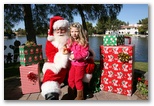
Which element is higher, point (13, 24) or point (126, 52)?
point (13, 24)

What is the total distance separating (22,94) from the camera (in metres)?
2.46

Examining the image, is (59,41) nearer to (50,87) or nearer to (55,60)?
(55,60)

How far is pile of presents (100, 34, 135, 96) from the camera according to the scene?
2.27 m

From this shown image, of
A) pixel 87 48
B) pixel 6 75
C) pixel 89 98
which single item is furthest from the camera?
pixel 6 75

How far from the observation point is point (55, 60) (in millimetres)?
2264

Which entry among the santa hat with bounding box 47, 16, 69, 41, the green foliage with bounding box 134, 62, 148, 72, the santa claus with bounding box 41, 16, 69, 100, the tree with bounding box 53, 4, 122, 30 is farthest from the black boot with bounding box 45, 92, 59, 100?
the green foliage with bounding box 134, 62, 148, 72

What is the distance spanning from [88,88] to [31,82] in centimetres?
65

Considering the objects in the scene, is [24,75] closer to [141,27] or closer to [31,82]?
[31,82]

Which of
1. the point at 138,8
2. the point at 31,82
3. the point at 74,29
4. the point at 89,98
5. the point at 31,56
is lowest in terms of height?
the point at 89,98

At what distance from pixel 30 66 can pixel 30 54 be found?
0.13 metres

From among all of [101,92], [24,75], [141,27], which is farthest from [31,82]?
[141,27]

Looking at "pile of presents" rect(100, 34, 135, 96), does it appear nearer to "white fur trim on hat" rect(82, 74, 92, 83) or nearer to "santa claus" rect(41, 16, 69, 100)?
"white fur trim on hat" rect(82, 74, 92, 83)

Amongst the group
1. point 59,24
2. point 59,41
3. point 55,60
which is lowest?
point 55,60

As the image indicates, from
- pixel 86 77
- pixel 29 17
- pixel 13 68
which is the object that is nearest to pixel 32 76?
pixel 13 68
